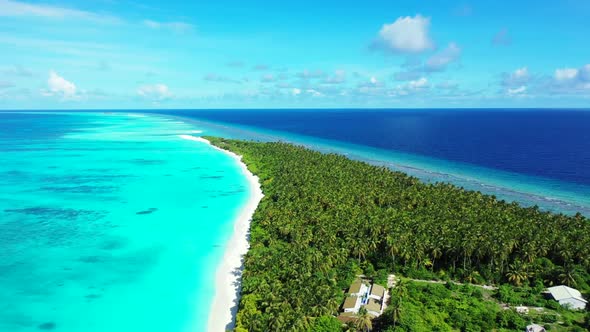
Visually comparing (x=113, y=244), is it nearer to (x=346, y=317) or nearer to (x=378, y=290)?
(x=346, y=317)

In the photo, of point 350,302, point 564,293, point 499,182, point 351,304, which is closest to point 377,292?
point 350,302

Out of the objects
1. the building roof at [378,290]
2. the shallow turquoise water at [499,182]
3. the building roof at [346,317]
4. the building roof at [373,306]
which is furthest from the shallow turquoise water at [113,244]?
the shallow turquoise water at [499,182]

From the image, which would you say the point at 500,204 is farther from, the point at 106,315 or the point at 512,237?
the point at 106,315

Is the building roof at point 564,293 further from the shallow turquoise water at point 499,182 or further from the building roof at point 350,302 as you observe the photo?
the shallow turquoise water at point 499,182

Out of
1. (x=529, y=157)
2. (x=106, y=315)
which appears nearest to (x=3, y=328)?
(x=106, y=315)

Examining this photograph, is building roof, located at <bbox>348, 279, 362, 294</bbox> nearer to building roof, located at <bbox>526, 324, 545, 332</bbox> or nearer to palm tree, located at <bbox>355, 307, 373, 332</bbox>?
palm tree, located at <bbox>355, 307, 373, 332</bbox>

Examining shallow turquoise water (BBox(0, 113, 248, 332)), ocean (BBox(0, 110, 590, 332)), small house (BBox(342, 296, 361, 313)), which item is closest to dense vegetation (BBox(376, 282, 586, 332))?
small house (BBox(342, 296, 361, 313))
